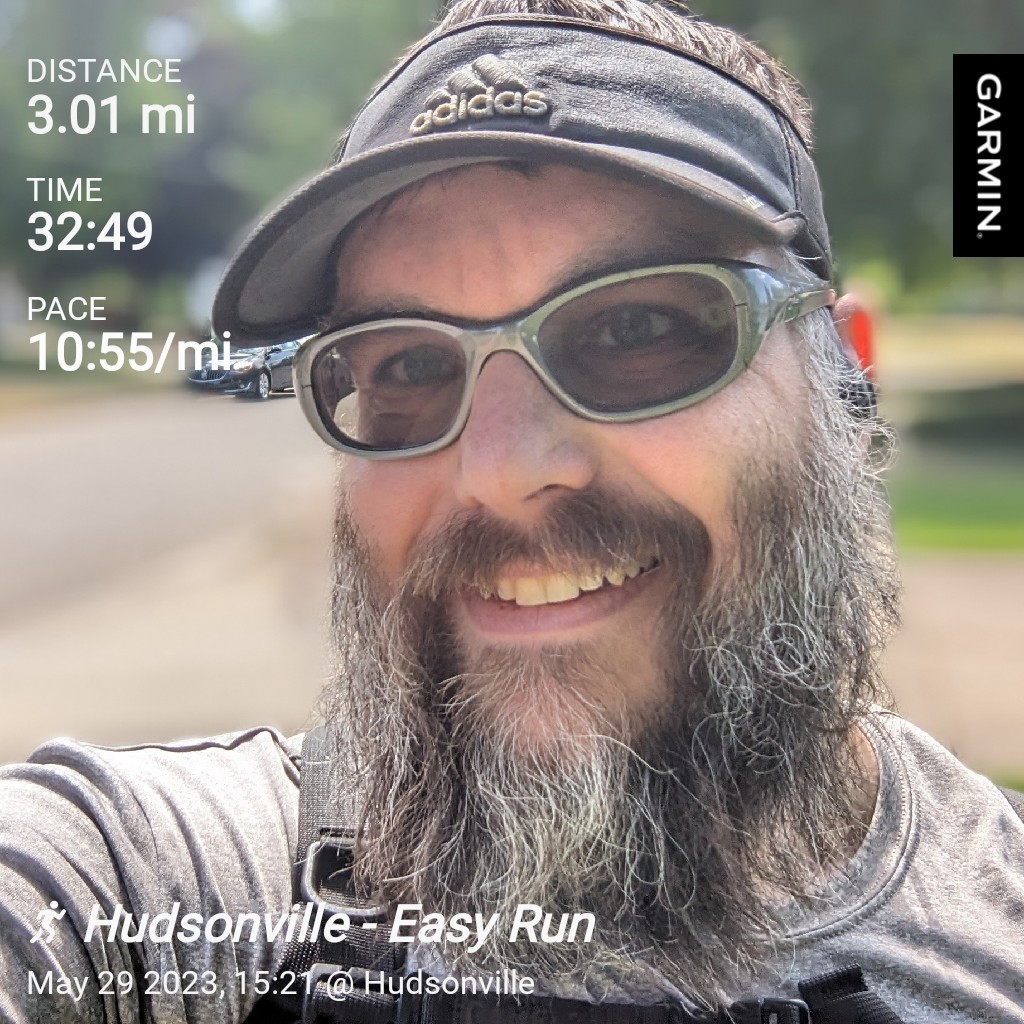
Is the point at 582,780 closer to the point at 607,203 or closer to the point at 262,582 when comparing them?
the point at 607,203

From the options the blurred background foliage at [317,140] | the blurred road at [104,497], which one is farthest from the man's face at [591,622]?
the blurred road at [104,497]

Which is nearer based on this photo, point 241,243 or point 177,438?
point 241,243

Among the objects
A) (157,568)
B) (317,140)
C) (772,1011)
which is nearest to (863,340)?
(772,1011)

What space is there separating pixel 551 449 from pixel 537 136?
12.2 inches

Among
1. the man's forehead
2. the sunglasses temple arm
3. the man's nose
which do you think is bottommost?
the man's nose

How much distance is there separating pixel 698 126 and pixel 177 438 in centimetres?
245

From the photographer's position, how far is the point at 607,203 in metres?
1.15

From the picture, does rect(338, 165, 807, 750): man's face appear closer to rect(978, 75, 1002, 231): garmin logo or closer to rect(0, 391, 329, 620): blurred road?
rect(978, 75, 1002, 231): garmin logo

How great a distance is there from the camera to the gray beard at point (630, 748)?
1.18 metres

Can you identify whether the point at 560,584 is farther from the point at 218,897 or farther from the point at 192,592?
the point at 192,592

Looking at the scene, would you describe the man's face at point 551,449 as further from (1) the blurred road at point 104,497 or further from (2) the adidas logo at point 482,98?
(1) the blurred road at point 104,497

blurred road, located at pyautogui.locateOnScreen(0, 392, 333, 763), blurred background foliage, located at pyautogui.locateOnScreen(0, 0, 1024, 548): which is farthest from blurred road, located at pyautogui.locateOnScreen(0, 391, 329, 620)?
blurred background foliage, located at pyautogui.locateOnScreen(0, 0, 1024, 548)

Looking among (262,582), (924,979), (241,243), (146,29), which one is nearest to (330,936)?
(924,979)

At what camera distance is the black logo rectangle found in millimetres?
1520
